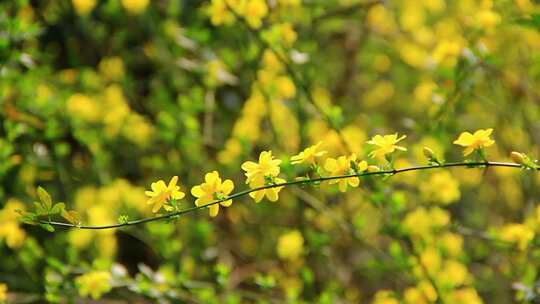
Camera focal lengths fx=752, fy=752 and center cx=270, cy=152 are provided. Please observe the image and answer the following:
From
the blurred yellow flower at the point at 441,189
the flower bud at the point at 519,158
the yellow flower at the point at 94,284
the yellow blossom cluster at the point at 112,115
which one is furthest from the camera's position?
the yellow blossom cluster at the point at 112,115

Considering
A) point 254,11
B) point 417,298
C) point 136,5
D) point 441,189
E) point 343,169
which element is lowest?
point 343,169

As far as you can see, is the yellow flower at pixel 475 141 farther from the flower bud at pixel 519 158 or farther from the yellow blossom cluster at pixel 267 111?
the yellow blossom cluster at pixel 267 111

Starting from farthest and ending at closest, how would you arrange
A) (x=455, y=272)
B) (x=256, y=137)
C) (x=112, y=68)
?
(x=112, y=68), (x=256, y=137), (x=455, y=272)

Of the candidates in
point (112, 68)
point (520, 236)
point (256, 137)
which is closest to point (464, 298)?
point (520, 236)

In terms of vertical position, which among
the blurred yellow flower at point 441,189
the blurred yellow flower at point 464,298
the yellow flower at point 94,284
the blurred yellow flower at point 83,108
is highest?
the blurred yellow flower at point 83,108

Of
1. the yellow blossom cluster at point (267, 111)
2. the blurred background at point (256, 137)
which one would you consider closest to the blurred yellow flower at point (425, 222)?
the blurred background at point (256, 137)

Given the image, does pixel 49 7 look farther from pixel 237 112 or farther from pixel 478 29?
pixel 478 29

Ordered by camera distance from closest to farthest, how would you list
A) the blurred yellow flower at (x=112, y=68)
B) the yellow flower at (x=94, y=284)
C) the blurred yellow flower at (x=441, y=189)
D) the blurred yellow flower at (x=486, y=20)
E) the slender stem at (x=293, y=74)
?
the yellow flower at (x=94, y=284), the slender stem at (x=293, y=74), the blurred yellow flower at (x=486, y=20), the blurred yellow flower at (x=441, y=189), the blurred yellow flower at (x=112, y=68)

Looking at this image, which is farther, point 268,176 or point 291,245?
point 291,245

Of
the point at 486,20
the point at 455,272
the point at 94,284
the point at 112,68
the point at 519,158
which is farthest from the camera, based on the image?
the point at 112,68

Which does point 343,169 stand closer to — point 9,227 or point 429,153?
point 429,153
